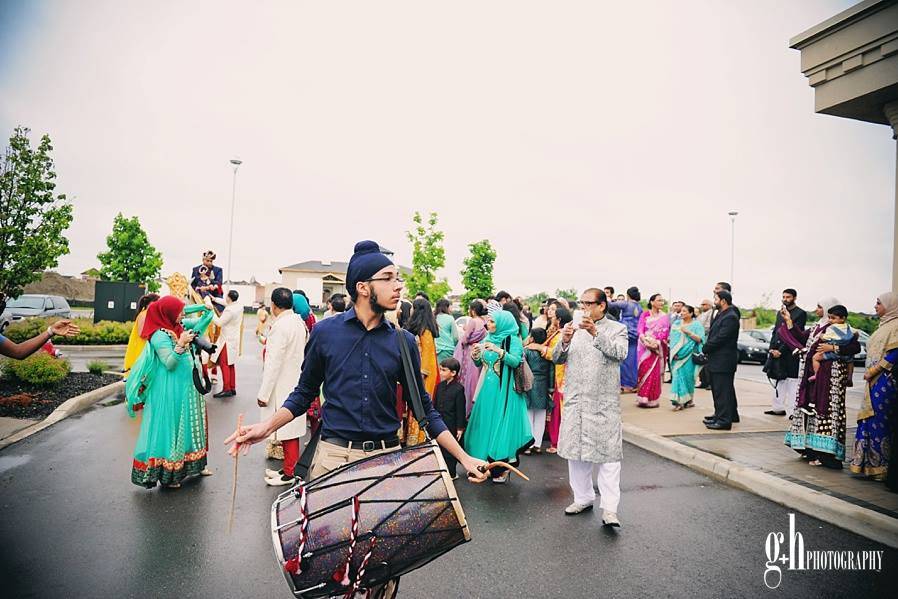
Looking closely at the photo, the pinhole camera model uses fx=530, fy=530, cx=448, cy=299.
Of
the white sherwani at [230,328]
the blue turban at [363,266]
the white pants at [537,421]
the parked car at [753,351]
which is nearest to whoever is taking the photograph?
the blue turban at [363,266]

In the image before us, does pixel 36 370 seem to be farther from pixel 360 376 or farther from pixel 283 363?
pixel 360 376

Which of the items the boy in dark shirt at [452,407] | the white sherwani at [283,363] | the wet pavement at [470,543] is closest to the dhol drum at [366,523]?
the wet pavement at [470,543]

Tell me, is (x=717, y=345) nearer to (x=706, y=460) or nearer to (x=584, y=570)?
(x=706, y=460)

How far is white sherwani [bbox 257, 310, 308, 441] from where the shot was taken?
5.66m

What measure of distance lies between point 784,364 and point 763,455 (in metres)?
3.01

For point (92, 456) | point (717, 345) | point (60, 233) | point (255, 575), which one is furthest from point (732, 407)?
point (60, 233)

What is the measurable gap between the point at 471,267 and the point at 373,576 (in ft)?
125

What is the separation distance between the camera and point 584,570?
3.94 m

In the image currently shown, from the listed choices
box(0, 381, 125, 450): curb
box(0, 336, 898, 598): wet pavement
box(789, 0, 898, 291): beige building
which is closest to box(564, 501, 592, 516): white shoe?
box(0, 336, 898, 598): wet pavement

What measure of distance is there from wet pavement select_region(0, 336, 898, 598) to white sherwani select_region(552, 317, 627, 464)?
0.69 metres

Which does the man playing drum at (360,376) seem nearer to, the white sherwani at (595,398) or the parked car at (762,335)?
the white sherwani at (595,398)

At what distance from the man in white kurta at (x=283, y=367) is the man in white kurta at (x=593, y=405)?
2.79m

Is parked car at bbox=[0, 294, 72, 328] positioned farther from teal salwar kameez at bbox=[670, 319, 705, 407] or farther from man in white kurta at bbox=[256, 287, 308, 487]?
teal salwar kameez at bbox=[670, 319, 705, 407]

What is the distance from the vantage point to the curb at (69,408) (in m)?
7.21
